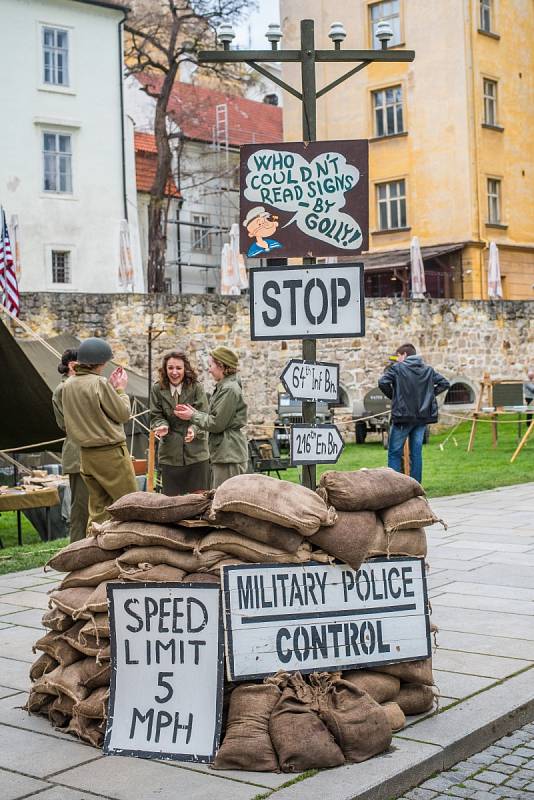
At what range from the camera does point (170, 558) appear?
4.66 metres

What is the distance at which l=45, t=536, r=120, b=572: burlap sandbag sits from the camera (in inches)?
194

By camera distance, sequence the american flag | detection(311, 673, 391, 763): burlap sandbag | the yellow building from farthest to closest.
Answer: the yellow building, the american flag, detection(311, 673, 391, 763): burlap sandbag

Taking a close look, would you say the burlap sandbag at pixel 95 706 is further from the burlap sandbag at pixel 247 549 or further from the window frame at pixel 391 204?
the window frame at pixel 391 204

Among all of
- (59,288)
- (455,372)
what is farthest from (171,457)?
(59,288)

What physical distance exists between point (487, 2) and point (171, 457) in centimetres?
3003

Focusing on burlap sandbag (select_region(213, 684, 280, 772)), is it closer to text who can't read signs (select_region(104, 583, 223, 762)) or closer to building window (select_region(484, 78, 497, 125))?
text who can't read signs (select_region(104, 583, 223, 762))

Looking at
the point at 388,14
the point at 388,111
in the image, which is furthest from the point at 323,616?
the point at 388,14

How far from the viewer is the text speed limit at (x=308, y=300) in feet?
18.3

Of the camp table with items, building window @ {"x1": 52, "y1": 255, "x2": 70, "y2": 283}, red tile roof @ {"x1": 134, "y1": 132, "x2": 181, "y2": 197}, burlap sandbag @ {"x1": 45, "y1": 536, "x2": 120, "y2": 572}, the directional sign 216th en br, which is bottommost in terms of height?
the camp table with items

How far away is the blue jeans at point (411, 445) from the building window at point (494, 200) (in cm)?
2312

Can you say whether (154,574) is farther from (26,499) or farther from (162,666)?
(26,499)

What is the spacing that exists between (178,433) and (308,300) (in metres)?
3.57

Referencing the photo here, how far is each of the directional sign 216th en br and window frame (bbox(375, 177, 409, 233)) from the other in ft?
97.8

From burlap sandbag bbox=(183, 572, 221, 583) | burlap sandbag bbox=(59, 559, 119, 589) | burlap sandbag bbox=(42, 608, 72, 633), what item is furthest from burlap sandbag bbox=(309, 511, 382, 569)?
burlap sandbag bbox=(42, 608, 72, 633)
